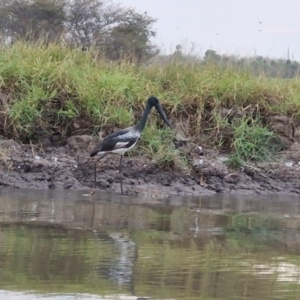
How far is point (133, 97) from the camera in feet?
46.7

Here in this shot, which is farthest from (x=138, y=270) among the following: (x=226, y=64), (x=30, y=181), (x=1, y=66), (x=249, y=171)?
(x=226, y=64)

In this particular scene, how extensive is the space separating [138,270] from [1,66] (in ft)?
24.7

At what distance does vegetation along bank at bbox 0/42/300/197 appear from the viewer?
12.8 metres

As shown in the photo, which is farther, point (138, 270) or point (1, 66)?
point (1, 66)

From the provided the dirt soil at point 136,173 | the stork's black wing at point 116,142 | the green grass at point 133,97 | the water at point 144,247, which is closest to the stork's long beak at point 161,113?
the green grass at point 133,97

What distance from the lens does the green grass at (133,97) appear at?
13.5 metres

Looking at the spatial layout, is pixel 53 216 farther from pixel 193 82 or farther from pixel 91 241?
pixel 193 82

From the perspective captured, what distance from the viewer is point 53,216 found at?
970 centimetres

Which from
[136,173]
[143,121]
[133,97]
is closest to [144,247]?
[136,173]

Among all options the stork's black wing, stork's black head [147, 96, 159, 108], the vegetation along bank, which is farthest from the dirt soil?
stork's black head [147, 96, 159, 108]

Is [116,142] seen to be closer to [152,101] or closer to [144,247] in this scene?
[152,101]

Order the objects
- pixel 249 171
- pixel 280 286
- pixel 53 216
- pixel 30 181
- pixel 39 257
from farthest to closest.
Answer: pixel 249 171, pixel 30 181, pixel 53 216, pixel 39 257, pixel 280 286

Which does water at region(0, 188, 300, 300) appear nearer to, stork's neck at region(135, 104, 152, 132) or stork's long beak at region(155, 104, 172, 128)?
stork's neck at region(135, 104, 152, 132)

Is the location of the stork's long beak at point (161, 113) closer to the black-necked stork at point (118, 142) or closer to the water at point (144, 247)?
the black-necked stork at point (118, 142)
